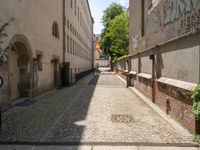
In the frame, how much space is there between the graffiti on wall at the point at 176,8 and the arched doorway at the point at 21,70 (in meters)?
5.85

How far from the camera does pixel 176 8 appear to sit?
10.0m

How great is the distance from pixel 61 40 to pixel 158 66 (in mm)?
11606

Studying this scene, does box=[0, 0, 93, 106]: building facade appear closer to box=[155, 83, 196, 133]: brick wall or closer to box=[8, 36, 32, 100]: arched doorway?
box=[8, 36, 32, 100]: arched doorway

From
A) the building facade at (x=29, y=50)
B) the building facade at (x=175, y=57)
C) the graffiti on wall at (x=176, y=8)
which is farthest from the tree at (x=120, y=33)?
the graffiti on wall at (x=176, y=8)

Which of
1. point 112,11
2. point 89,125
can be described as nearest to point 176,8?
point 89,125

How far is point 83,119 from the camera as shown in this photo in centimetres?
954

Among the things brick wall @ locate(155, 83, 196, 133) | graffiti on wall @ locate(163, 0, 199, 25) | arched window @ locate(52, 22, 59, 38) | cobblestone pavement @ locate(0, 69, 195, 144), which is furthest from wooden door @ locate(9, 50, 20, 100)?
arched window @ locate(52, 22, 59, 38)

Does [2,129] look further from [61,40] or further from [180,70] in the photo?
[61,40]

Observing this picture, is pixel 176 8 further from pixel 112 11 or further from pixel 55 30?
pixel 112 11

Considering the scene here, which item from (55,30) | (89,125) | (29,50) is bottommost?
(89,125)

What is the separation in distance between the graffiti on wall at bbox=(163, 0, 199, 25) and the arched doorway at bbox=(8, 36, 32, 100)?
5.85 meters

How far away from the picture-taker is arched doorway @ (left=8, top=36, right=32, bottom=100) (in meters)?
13.7

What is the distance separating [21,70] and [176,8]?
743 cm

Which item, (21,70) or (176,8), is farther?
(21,70)
